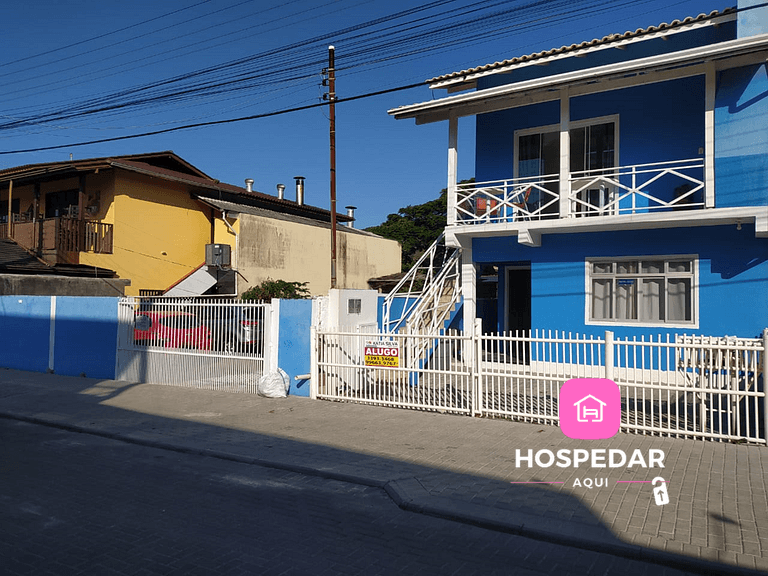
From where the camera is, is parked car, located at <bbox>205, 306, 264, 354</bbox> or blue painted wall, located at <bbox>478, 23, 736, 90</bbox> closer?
parked car, located at <bbox>205, 306, 264, 354</bbox>

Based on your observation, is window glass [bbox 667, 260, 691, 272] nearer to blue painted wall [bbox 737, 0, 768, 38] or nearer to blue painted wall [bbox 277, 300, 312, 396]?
blue painted wall [bbox 737, 0, 768, 38]

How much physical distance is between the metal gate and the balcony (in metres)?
8.16

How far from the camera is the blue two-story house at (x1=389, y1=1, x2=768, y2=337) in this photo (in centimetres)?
1188

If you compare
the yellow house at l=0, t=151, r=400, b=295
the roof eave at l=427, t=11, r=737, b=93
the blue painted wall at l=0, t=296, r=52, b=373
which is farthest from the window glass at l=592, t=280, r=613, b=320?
the yellow house at l=0, t=151, r=400, b=295

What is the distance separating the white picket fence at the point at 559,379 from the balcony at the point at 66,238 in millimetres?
13042

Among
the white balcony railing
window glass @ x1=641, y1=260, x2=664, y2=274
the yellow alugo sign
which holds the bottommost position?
the yellow alugo sign

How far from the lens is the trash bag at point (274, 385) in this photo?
459 inches

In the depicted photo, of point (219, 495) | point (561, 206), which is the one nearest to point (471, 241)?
point (561, 206)

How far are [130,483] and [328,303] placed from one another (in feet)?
18.9

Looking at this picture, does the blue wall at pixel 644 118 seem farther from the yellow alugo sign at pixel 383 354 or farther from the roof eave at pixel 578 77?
the yellow alugo sign at pixel 383 354

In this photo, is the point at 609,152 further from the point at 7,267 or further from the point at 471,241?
the point at 7,267

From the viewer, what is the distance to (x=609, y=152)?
556 inches

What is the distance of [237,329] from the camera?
12.0m

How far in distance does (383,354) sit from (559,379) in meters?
3.04
